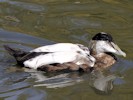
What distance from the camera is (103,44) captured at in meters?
7.93

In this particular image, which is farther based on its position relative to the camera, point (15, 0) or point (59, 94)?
point (15, 0)

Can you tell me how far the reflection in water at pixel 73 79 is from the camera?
715cm

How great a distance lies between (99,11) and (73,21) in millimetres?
856

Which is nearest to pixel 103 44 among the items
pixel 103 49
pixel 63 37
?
pixel 103 49

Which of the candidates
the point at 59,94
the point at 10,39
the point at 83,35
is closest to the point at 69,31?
the point at 83,35

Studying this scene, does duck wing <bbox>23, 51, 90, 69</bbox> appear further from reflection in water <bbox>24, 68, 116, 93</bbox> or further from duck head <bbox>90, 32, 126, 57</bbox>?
duck head <bbox>90, 32, 126, 57</bbox>

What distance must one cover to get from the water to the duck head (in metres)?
0.25

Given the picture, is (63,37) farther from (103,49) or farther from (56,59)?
(56,59)

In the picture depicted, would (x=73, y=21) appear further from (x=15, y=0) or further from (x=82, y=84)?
(x=82, y=84)

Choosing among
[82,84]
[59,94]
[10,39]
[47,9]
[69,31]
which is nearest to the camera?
[59,94]

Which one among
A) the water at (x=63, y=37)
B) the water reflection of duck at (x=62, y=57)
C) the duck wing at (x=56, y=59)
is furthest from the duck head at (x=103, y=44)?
the duck wing at (x=56, y=59)

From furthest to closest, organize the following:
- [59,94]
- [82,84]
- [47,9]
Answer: [47,9] < [82,84] < [59,94]

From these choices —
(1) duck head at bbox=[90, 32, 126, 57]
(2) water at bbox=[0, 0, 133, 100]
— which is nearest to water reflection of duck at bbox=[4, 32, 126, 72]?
(1) duck head at bbox=[90, 32, 126, 57]

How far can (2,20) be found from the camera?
390 inches
